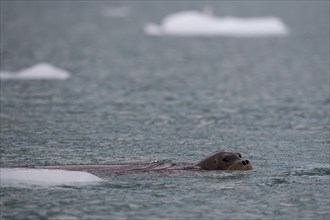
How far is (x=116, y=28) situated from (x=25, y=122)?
130 feet

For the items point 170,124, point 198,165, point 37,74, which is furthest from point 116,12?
point 198,165

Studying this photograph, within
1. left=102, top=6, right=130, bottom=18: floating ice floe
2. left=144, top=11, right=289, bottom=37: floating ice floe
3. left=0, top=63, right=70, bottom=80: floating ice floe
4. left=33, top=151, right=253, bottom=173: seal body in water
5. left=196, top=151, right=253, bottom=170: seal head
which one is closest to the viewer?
left=33, top=151, right=253, bottom=173: seal body in water

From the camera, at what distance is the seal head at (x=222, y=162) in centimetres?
1535

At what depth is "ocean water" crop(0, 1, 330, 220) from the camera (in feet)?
44.5

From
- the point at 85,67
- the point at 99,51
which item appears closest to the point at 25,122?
the point at 85,67

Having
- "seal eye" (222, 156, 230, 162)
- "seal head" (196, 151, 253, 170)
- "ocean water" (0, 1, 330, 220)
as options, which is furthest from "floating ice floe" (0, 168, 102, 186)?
"seal eye" (222, 156, 230, 162)

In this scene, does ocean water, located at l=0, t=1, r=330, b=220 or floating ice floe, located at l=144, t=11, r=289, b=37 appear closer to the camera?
ocean water, located at l=0, t=1, r=330, b=220

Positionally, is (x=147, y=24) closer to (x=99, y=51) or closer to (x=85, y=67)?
(x=99, y=51)

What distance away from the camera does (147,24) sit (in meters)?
62.0

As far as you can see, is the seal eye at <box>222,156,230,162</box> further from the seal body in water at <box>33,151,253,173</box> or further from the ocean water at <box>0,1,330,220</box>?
the ocean water at <box>0,1,330,220</box>

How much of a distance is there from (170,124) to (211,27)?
2902 centimetres

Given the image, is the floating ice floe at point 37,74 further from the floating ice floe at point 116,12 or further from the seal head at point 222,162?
the floating ice floe at point 116,12

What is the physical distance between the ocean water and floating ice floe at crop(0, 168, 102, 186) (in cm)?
4

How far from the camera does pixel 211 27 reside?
50125mm
